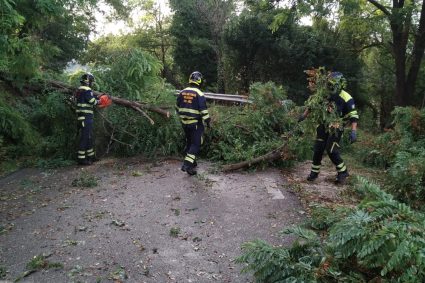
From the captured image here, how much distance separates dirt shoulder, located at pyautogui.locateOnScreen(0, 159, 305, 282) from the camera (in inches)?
173

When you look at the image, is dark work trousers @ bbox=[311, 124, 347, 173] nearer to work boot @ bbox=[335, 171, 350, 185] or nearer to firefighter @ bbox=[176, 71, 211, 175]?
work boot @ bbox=[335, 171, 350, 185]

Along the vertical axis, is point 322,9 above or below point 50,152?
above

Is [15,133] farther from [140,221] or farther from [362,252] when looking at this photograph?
[362,252]

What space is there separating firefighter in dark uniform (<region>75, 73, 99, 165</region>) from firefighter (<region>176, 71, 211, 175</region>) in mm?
2326

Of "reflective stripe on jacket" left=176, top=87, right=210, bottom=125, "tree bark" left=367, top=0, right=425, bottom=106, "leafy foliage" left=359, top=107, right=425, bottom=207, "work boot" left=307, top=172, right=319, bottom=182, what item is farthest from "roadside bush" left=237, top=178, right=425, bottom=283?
"tree bark" left=367, top=0, right=425, bottom=106

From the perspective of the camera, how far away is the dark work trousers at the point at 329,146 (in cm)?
718

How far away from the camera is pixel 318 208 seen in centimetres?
546

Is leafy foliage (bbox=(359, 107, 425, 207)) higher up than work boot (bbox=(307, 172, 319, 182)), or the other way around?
leafy foliage (bbox=(359, 107, 425, 207))

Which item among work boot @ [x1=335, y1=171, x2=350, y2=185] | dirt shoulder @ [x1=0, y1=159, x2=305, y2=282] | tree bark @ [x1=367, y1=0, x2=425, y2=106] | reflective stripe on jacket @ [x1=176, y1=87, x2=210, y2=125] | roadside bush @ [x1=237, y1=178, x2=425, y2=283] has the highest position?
tree bark @ [x1=367, y1=0, x2=425, y2=106]

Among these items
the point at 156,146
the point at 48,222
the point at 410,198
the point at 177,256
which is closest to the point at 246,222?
the point at 177,256

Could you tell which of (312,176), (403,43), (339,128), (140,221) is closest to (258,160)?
(312,176)

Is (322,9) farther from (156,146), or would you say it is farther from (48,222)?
(48,222)

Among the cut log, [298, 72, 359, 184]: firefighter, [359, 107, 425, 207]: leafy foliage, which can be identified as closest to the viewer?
[359, 107, 425, 207]: leafy foliage

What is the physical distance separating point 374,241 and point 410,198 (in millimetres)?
3281
